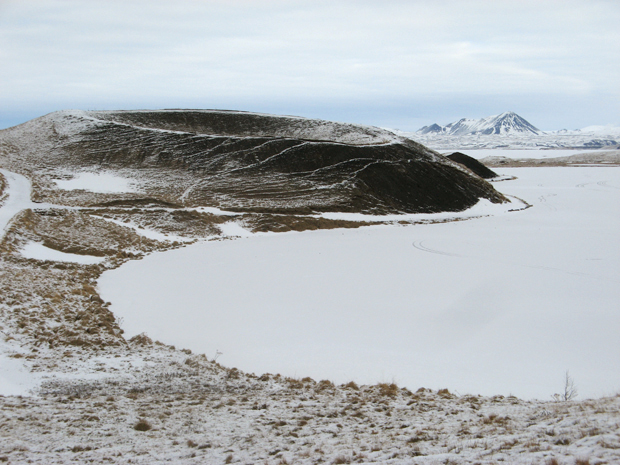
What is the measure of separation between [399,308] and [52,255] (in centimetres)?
1863

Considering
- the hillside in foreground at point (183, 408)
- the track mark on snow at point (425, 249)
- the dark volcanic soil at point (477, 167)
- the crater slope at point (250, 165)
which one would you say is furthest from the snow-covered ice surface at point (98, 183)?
the dark volcanic soil at point (477, 167)

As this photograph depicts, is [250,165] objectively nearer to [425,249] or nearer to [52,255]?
[425,249]

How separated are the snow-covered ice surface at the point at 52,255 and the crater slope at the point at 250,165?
13693 millimetres

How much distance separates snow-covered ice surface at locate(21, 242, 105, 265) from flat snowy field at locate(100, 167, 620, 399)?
2097 millimetres

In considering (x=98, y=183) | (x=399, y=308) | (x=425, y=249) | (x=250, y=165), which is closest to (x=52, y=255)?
(x=399, y=308)

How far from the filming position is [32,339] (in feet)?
39.5

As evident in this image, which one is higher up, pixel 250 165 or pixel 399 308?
pixel 250 165

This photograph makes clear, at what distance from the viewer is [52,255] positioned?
22.6m

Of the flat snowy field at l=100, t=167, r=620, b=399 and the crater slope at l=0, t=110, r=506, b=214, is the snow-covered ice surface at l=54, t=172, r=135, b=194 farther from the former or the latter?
the flat snowy field at l=100, t=167, r=620, b=399

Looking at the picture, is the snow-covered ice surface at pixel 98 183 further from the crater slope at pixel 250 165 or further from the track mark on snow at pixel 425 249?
the track mark on snow at pixel 425 249

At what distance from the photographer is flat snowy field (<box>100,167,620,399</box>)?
1159cm

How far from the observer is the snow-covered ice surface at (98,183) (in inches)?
1599

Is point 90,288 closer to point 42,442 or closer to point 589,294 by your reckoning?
point 42,442

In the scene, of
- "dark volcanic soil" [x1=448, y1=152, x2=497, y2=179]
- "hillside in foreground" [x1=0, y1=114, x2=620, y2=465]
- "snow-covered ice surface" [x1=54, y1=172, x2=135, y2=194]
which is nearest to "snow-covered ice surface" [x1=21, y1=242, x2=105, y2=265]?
"hillside in foreground" [x1=0, y1=114, x2=620, y2=465]
